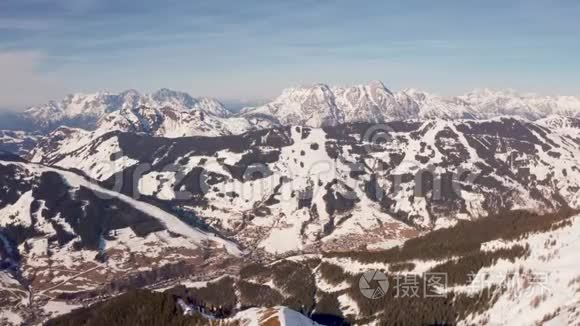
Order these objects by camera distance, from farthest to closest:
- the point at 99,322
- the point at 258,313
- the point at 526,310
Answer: the point at 99,322 < the point at 526,310 < the point at 258,313

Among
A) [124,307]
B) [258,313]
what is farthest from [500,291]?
[124,307]

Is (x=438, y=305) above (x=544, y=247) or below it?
below

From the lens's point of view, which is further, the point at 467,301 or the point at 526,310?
the point at 467,301

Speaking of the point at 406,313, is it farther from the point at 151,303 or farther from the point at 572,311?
the point at 151,303

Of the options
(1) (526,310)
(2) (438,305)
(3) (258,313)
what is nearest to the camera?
(3) (258,313)

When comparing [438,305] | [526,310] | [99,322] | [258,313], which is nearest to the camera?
[258,313]

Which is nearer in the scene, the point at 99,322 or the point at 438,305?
the point at 99,322

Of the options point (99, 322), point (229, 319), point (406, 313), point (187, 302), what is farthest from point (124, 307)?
point (406, 313)

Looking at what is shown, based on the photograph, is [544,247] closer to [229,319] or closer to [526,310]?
[526,310]

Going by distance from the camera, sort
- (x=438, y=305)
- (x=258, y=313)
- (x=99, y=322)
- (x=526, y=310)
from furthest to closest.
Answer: (x=438, y=305)
(x=99, y=322)
(x=526, y=310)
(x=258, y=313)
